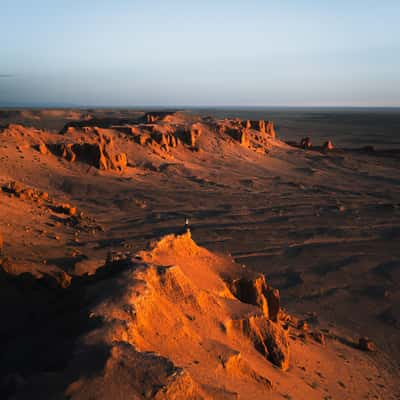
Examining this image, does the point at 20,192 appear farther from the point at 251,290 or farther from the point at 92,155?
the point at 251,290

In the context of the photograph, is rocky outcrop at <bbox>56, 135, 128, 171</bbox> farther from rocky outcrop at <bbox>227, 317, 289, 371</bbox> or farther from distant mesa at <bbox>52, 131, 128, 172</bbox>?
rocky outcrop at <bbox>227, 317, 289, 371</bbox>

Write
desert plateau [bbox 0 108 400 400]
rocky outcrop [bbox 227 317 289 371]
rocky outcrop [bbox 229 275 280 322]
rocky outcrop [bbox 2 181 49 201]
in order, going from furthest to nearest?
rocky outcrop [bbox 2 181 49 201] → rocky outcrop [bbox 229 275 280 322] → rocky outcrop [bbox 227 317 289 371] → desert plateau [bbox 0 108 400 400]

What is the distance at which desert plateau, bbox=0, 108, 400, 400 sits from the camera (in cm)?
383

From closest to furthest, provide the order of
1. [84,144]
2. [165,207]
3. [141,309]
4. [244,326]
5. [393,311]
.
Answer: [141,309]
[244,326]
[393,311]
[165,207]
[84,144]

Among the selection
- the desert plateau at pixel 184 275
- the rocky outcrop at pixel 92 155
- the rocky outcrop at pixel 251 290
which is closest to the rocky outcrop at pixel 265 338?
the desert plateau at pixel 184 275

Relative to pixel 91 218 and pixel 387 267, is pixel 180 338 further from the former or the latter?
pixel 91 218

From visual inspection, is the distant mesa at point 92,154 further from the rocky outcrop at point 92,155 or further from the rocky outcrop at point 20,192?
the rocky outcrop at point 20,192

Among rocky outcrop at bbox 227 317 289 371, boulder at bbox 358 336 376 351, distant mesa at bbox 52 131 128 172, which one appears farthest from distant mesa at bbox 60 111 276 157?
rocky outcrop at bbox 227 317 289 371

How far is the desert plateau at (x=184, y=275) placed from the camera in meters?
3.83

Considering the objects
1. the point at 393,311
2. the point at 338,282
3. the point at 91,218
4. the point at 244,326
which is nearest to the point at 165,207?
the point at 91,218

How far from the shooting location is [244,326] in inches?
211

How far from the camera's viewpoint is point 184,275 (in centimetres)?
531

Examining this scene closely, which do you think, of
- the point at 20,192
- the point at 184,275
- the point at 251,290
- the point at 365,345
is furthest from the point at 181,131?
the point at 184,275

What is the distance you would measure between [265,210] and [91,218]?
7.76m
